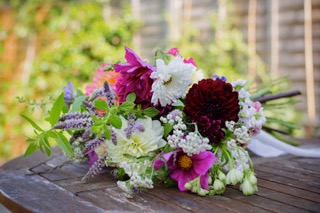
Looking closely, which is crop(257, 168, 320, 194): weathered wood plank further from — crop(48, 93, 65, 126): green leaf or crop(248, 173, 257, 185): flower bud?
crop(48, 93, 65, 126): green leaf

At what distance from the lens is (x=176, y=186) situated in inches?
43.0

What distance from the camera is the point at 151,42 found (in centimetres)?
381

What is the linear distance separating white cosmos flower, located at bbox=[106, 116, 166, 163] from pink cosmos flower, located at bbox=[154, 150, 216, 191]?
0.05 m

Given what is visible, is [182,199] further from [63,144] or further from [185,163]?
[63,144]

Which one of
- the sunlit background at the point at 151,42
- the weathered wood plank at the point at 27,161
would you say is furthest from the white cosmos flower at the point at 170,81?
the sunlit background at the point at 151,42

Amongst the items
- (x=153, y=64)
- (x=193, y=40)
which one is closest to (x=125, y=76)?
(x=153, y=64)

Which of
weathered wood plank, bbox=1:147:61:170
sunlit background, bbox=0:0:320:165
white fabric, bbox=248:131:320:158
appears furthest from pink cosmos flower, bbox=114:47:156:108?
sunlit background, bbox=0:0:320:165

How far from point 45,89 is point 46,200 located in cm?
307

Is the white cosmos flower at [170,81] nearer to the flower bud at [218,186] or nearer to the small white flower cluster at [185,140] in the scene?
the small white flower cluster at [185,140]

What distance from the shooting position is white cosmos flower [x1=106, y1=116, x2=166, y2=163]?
42.4 inches

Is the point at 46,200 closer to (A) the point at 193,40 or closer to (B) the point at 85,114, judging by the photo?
(B) the point at 85,114

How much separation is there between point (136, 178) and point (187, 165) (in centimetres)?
15

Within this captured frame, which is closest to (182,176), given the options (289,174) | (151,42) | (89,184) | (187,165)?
(187,165)

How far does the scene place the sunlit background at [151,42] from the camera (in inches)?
118
